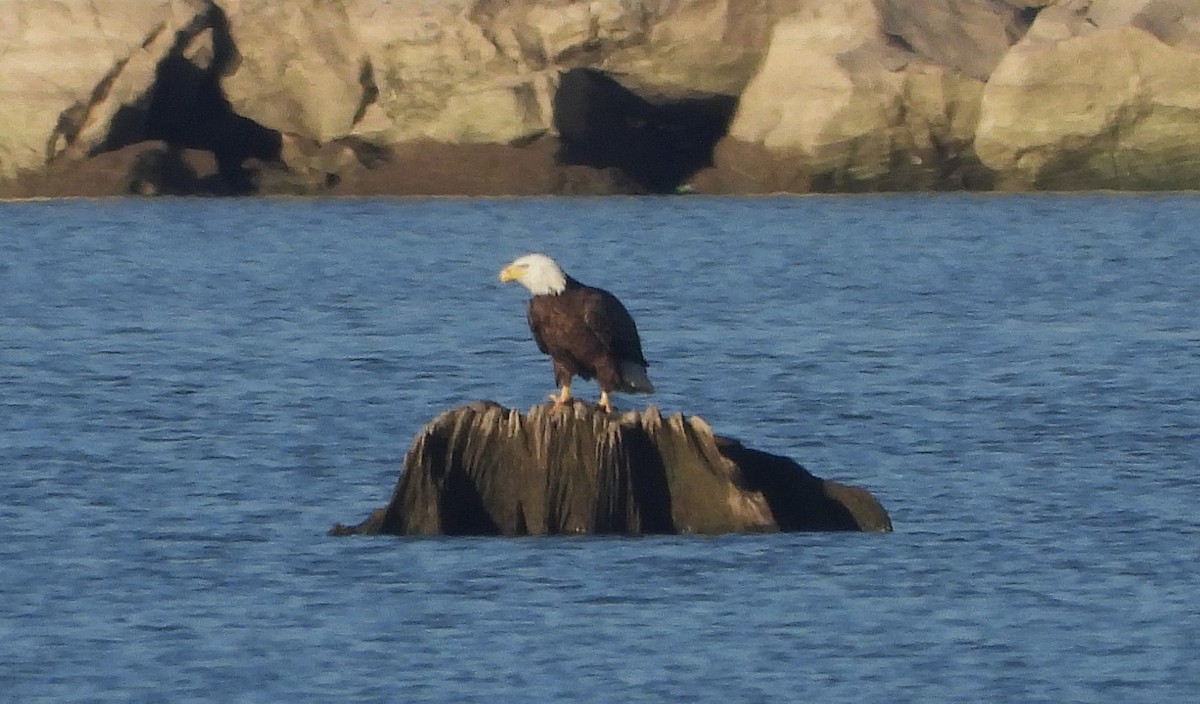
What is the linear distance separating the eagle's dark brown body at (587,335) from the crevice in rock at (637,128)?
864 inches

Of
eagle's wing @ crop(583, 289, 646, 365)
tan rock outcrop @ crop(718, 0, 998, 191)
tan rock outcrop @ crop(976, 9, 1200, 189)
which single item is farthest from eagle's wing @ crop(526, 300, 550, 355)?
tan rock outcrop @ crop(976, 9, 1200, 189)

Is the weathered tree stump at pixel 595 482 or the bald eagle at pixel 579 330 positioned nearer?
the weathered tree stump at pixel 595 482

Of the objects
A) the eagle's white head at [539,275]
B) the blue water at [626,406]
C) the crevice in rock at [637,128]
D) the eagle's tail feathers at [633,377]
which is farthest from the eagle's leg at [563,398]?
the crevice in rock at [637,128]

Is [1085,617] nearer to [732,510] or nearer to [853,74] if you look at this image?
[732,510]

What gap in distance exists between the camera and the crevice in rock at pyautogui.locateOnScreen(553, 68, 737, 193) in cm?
3516

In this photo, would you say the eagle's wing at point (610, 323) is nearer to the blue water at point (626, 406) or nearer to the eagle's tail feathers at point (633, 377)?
the eagle's tail feathers at point (633, 377)

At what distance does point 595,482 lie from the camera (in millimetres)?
12383

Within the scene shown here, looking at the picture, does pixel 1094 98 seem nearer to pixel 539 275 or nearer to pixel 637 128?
pixel 637 128

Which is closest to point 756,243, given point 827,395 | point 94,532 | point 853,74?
point 853,74

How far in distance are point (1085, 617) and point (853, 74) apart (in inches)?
913

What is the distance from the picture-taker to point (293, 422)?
17.7 m

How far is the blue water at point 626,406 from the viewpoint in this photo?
35.0 feet

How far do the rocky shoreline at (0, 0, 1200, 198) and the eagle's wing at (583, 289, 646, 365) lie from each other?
21.8m

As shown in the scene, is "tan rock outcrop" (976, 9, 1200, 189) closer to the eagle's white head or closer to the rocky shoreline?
the rocky shoreline
